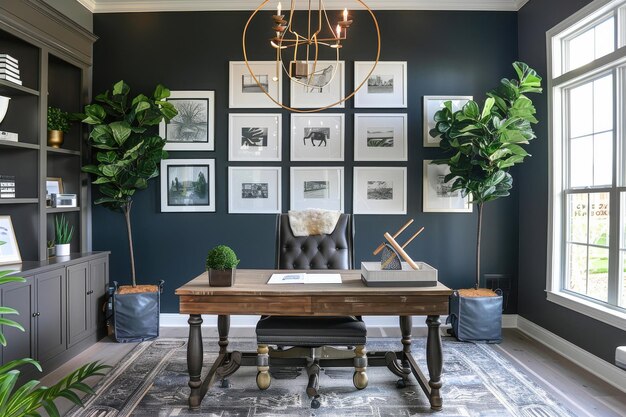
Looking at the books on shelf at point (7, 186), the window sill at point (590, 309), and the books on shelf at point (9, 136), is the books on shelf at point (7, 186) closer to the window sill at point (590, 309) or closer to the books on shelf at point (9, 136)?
the books on shelf at point (9, 136)

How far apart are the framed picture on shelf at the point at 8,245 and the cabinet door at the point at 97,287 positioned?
0.55 metres

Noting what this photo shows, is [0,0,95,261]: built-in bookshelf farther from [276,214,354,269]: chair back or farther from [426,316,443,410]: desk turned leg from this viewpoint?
[426,316,443,410]: desk turned leg

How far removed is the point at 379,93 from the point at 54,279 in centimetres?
320

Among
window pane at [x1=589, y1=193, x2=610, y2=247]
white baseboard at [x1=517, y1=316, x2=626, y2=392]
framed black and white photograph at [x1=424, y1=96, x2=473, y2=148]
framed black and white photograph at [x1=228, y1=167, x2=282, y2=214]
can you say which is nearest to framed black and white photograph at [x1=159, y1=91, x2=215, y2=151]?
framed black and white photograph at [x1=228, y1=167, x2=282, y2=214]

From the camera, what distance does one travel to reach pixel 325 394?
8.65 feet

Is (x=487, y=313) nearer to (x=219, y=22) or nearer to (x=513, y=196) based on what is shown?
(x=513, y=196)

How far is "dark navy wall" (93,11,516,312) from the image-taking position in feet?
13.5

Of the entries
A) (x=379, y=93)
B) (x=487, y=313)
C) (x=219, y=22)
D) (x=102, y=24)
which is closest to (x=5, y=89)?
(x=102, y=24)

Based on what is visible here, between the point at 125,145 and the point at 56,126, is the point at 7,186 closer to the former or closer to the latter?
the point at 56,126

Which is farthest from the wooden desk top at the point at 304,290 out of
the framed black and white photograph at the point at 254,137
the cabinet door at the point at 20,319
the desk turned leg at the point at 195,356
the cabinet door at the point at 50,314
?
the framed black and white photograph at the point at 254,137

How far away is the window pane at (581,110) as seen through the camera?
324 cm

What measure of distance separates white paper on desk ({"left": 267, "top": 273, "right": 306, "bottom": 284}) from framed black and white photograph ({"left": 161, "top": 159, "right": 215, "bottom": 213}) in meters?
1.74

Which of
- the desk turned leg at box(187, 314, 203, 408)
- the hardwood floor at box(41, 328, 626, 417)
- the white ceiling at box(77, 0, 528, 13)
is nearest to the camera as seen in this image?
the desk turned leg at box(187, 314, 203, 408)

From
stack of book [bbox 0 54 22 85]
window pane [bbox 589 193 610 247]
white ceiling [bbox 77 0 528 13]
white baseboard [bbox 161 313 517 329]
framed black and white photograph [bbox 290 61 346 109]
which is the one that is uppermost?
white ceiling [bbox 77 0 528 13]
